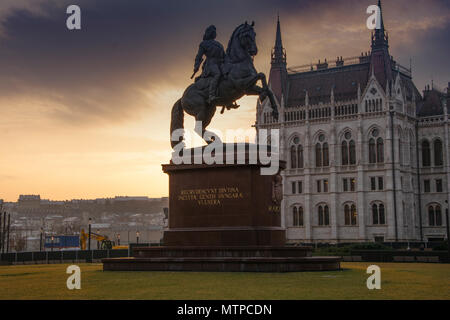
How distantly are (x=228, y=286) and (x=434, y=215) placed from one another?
80.1m

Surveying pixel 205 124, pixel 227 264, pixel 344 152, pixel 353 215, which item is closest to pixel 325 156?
pixel 344 152

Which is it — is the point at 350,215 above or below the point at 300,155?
below

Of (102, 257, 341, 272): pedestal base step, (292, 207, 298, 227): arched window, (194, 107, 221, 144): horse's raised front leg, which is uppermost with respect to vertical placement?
(194, 107, 221, 144): horse's raised front leg

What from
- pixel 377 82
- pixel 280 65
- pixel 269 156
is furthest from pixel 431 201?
pixel 269 156

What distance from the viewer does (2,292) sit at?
1556cm

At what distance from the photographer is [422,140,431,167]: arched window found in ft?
302

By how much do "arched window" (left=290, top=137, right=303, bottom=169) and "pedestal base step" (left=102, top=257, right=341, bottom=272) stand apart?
243 feet

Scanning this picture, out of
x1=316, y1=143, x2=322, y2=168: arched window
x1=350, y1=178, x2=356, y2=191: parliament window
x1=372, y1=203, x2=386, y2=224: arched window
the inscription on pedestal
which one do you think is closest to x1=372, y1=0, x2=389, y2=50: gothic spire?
x1=316, y1=143, x2=322, y2=168: arched window

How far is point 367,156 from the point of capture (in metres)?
89.2

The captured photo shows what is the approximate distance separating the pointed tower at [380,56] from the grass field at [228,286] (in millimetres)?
75703

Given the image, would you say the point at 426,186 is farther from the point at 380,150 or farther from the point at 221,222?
the point at 221,222

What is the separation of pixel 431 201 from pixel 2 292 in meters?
82.3

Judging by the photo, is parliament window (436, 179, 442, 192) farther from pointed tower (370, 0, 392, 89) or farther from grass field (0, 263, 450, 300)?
grass field (0, 263, 450, 300)
